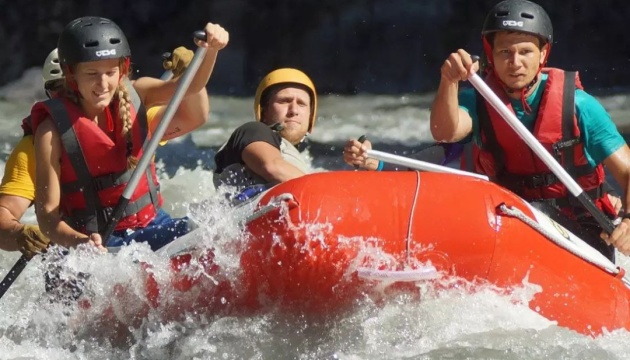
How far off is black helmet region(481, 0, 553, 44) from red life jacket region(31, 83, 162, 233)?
146 cm

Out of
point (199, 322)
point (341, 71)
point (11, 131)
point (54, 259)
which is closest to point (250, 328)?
point (199, 322)

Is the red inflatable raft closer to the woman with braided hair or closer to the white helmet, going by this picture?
the woman with braided hair

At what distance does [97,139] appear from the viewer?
16.3 ft

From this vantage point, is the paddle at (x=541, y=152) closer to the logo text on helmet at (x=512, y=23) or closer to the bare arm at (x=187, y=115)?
the logo text on helmet at (x=512, y=23)

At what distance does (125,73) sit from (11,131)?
535 cm

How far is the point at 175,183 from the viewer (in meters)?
8.58

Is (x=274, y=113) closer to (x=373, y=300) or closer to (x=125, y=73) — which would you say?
(x=125, y=73)

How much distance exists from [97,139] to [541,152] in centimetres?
173

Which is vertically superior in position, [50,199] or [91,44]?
[91,44]

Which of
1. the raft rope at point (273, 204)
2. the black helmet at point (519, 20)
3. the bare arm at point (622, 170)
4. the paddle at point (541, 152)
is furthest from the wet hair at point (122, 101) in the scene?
the bare arm at point (622, 170)

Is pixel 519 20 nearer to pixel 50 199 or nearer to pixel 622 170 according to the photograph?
pixel 622 170

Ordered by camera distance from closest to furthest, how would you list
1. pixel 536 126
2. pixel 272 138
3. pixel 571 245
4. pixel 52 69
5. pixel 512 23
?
pixel 571 245
pixel 512 23
pixel 536 126
pixel 272 138
pixel 52 69

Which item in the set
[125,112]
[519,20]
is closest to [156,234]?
[125,112]

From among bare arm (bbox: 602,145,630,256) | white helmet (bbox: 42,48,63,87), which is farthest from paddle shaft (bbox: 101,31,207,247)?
bare arm (bbox: 602,145,630,256)
